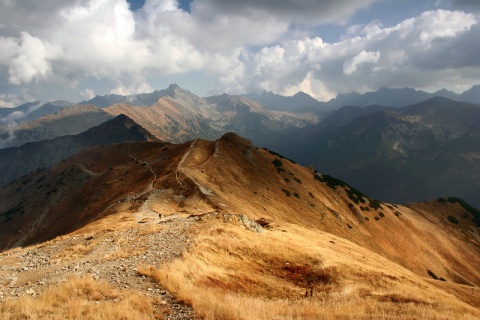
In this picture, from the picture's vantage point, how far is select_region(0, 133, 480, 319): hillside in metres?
19.0

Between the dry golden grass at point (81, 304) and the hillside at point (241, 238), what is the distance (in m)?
0.35

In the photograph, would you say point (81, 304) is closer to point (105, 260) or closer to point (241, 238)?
point (105, 260)

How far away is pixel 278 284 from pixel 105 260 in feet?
42.6

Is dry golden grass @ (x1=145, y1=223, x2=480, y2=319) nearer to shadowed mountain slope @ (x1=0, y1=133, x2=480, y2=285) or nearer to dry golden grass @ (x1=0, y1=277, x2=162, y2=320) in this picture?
dry golden grass @ (x1=0, y1=277, x2=162, y2=320)

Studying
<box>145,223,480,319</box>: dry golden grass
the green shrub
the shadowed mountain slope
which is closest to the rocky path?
<box>145,223,480,319</box>: dry golden grass

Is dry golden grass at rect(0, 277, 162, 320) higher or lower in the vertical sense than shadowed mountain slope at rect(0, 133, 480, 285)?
higher

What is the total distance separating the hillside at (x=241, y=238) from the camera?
18984 millimetres

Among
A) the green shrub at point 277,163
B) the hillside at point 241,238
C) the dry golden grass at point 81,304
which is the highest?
the green shrub at point 277,163

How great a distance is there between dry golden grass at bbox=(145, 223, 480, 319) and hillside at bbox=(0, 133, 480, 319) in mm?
119

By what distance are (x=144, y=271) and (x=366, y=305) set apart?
13699 millimetres

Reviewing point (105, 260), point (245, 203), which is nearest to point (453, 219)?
point (245, 203)

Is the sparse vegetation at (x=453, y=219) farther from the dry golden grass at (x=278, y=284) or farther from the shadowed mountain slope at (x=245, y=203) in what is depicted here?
the dry golden grass at (x=278, y=284)

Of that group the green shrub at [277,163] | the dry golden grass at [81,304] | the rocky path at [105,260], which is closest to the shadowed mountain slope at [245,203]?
the green shrub at [277,163]

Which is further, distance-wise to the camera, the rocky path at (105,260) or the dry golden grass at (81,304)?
the rocky path at (105,260)
